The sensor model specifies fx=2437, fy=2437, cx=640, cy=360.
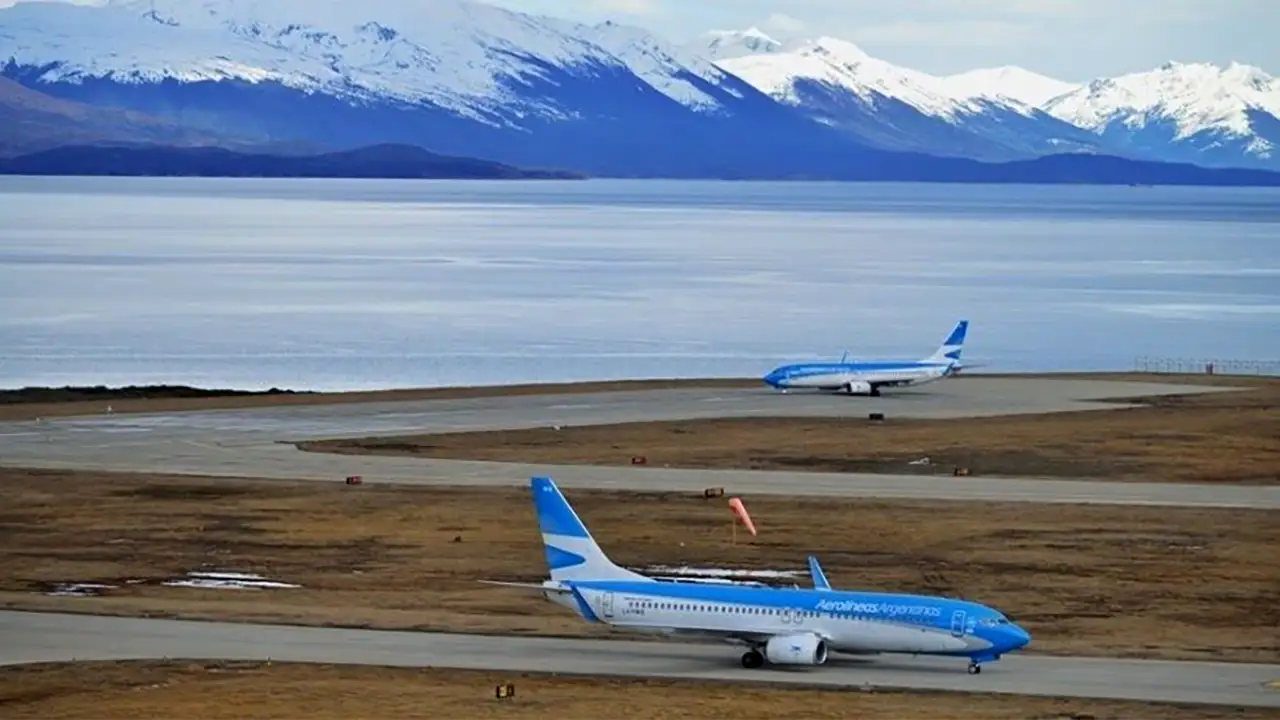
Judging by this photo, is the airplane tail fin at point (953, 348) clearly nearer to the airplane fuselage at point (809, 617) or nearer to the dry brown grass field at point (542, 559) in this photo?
the dry brown grass field at point (542, 559)

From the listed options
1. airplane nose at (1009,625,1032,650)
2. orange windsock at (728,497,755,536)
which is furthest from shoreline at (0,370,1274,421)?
airplane nose at (1009,625,1032,650)

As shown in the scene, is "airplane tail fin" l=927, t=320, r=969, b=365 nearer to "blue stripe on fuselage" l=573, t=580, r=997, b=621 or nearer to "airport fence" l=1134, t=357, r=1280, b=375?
"airport fence" l=1134, t=357, r=1280, b=375

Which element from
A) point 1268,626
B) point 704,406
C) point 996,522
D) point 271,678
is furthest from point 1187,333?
point 271,678

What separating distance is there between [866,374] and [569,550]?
70.3 meters

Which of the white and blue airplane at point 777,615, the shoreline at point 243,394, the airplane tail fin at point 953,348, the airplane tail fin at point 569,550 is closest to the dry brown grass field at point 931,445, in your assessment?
the airplane tail fin at point 953,348

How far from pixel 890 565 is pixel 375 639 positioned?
19.2 m

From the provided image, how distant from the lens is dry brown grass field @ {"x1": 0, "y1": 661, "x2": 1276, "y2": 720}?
169 feet

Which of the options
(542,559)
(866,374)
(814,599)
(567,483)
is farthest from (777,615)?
(866,374)

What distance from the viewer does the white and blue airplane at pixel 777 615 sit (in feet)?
188

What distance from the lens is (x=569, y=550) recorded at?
60.6 meters

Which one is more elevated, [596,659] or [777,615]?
[777,615]

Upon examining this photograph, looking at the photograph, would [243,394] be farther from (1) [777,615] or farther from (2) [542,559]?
(1) [777,615]

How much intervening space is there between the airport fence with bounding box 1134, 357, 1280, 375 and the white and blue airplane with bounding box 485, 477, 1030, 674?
98.1 metres

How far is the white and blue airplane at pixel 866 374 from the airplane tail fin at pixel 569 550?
69.8 meters
